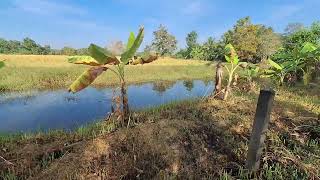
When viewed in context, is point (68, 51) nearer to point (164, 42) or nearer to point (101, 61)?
point (164, 42)

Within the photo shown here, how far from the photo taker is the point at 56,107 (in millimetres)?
12344

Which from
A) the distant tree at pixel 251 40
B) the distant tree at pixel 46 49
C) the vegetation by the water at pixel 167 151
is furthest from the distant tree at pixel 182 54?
the vegetation by the water at pixel 167 151

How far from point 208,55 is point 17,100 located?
157ft

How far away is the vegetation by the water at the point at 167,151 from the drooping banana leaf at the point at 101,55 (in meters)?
1.34

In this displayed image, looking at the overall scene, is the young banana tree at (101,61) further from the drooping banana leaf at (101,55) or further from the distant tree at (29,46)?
the distant tree at (29,46)

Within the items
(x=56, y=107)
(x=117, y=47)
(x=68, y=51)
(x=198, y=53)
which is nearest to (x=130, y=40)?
(x=117, y=47)

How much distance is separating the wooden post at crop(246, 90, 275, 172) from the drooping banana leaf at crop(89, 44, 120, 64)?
2765mm

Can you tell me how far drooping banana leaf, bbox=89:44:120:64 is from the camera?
218 inches

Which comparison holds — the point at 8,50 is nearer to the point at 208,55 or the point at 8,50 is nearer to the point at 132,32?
the point at 208,55

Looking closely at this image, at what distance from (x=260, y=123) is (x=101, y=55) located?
2.95 m

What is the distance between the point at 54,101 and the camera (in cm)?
1357

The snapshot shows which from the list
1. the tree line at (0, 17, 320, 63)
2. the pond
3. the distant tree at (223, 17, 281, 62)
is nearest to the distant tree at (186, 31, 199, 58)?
the tree line at (0, 17, 320, 63)

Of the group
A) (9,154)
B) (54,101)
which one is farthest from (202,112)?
(54,101)

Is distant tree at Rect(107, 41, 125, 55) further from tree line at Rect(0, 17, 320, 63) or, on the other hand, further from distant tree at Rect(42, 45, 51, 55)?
distant tree at Rect(42, 45, 51, 55)
